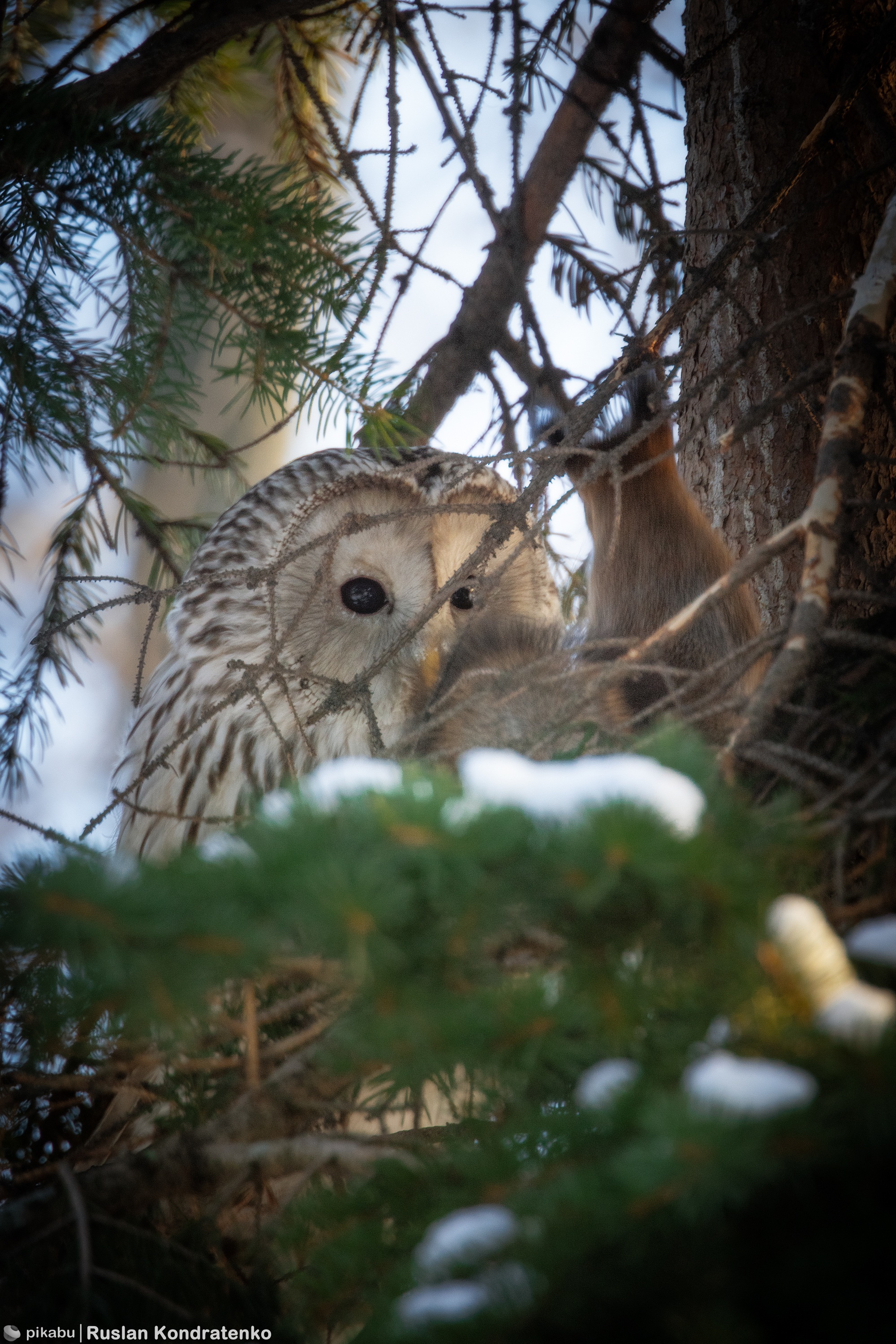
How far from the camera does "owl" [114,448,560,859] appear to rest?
6.19 ft

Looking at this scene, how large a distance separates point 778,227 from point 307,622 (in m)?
1.22

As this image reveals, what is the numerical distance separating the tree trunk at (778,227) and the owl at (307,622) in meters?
0.48

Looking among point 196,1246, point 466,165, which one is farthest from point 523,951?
point 466,165

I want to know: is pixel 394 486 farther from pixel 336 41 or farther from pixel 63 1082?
pixel 63 1082

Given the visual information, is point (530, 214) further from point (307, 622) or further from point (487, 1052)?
point (487, 1052)

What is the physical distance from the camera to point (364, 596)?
202 cm

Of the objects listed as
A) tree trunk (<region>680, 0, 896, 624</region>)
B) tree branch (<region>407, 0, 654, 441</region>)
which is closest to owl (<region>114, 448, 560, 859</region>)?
tree branch (<region>407, 0, 654, 441</region>)

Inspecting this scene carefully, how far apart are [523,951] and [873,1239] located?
0.29 m

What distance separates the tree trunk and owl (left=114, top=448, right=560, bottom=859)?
482mm

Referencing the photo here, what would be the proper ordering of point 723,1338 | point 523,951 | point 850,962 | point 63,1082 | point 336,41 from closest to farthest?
point 723,1338, point 850,962, point 523,951, point 63,1082, point 336,41

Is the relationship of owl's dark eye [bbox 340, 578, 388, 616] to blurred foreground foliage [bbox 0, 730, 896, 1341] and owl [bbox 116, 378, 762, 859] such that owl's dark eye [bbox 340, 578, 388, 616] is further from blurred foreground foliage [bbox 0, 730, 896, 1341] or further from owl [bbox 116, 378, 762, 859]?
blurred foreground foliage [bbox 0, 730, 896, 1341]

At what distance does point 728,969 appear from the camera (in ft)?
1.72

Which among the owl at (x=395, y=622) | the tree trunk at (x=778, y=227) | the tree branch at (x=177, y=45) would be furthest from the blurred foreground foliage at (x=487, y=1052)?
the tree branch at (x=177, y=45)

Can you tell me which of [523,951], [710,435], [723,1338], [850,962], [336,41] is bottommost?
[723,1338]
